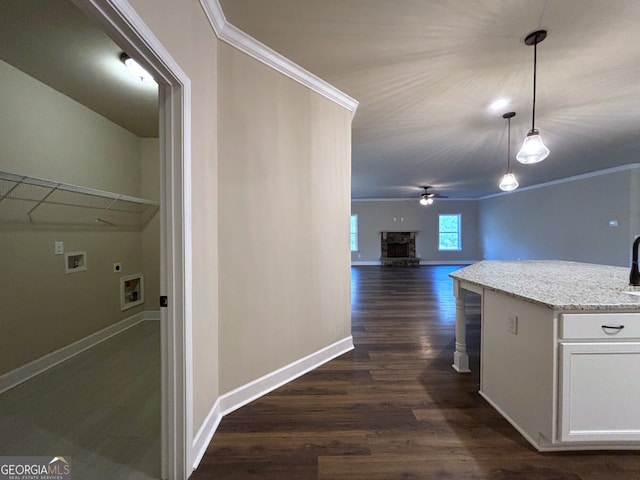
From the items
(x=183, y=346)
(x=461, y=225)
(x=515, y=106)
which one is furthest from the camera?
(x=461, y=225)

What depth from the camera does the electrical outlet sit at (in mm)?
1690

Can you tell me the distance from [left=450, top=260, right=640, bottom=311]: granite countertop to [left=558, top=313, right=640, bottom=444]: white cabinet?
0.23 feet

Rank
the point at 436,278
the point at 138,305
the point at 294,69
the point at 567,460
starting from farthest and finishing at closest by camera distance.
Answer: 1. the point at 436,278
2. the point at 138,305
3. the point at 294,69
4. the point at 567,460

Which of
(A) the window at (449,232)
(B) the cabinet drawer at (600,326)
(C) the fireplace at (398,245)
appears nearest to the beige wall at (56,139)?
(B) the cabinet drawer at (600,326)

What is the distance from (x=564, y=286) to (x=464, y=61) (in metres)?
1.81

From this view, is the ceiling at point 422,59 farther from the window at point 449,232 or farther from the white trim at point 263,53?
the window at point 449,232

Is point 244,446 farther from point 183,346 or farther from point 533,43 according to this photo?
point 533,43

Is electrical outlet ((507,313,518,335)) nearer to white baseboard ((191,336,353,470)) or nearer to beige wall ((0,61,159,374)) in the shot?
white baseboard ((191,336,353,470))

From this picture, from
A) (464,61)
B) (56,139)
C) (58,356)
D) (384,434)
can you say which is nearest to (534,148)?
(464,61)

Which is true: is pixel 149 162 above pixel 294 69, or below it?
below

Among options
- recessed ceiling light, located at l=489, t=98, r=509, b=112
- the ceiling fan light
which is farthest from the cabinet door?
recessed ceiling light, located at l=489, t=98, r=509, b=112

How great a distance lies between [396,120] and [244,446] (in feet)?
Answer: 11.1

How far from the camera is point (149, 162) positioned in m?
3.68

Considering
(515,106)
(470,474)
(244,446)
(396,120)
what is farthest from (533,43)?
(244,446)
